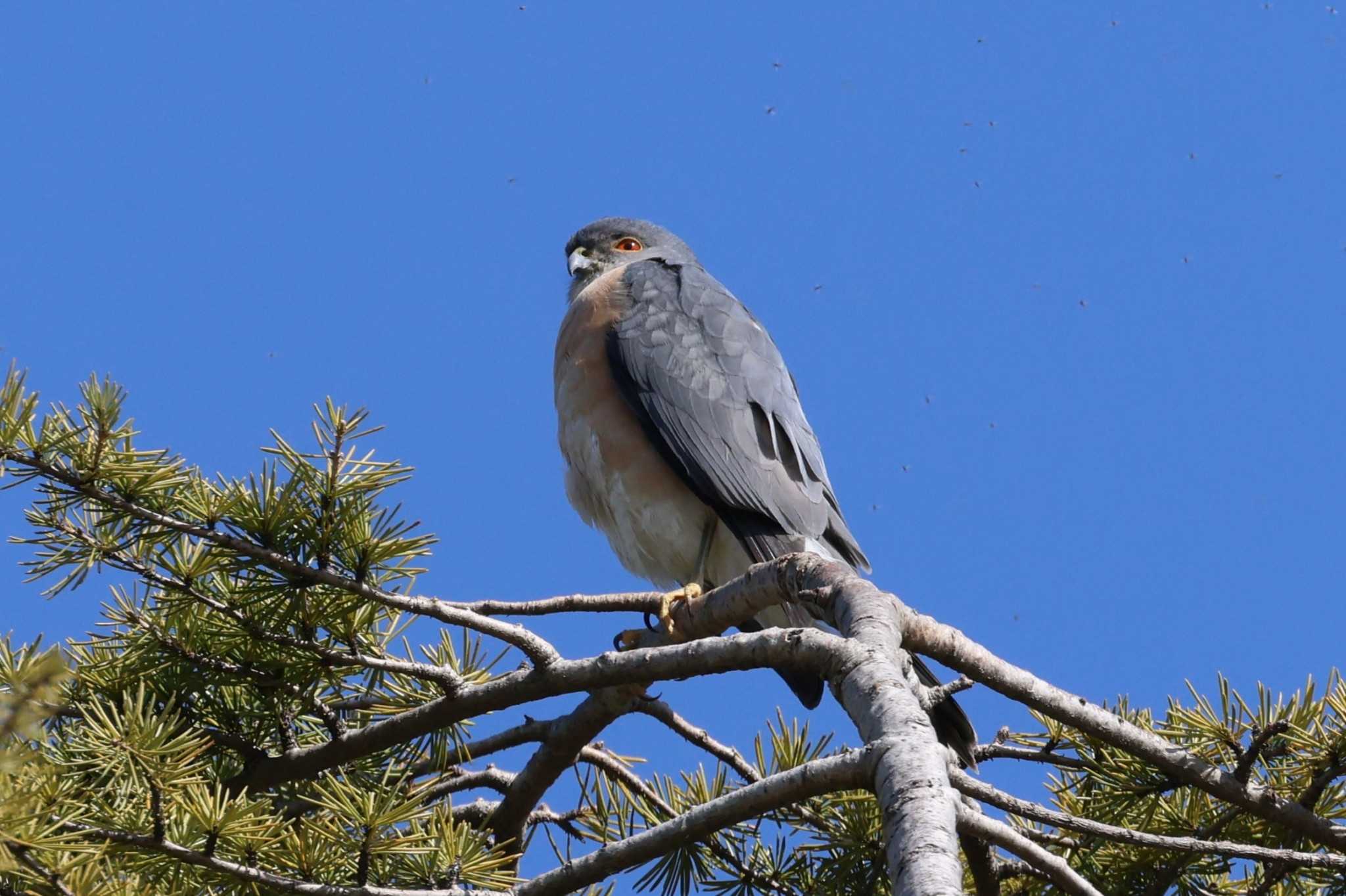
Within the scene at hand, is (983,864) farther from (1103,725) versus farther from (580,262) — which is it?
(580,262)

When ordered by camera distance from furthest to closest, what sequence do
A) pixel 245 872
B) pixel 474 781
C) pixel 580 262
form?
pixel 580 262, pixel 474 781, pixel 245 872

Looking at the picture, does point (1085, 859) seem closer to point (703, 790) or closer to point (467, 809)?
point (703, 790)

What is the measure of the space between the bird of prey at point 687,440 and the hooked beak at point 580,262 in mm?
889

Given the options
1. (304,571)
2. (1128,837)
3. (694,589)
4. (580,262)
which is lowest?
(1128,837)

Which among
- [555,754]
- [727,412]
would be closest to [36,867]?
[555,754]

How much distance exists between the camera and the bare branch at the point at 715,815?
2.14 m

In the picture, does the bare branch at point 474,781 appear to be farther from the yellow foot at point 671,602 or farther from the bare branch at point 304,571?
the bare branch at point 304,571

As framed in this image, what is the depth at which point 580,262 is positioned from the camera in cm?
623

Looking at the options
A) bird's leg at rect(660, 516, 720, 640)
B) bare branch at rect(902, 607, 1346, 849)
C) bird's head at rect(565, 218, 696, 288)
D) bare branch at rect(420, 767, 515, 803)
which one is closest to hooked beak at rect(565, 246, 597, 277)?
bird's head at rect(565, 218, 696, 288)

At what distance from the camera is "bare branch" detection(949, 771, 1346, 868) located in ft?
8.16

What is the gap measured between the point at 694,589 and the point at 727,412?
837 millimetres

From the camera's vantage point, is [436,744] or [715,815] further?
[436,744]

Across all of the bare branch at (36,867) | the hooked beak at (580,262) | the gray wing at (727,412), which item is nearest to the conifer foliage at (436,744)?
the bare branch at (36,867)

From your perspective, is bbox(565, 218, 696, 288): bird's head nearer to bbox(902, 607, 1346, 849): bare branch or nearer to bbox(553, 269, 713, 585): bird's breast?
A: bbox(553, 269, 713, 585): bird's breast
